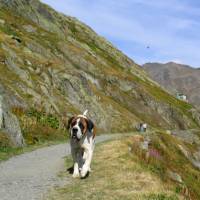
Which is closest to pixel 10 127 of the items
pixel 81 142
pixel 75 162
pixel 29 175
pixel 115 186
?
pixel 29 175

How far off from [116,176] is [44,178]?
292cm

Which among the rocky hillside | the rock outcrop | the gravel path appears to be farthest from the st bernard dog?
the rocky hillside

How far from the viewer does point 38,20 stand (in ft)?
417

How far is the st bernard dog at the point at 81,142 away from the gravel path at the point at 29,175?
3.40ft

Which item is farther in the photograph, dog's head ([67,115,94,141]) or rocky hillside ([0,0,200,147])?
rocky hillside ([0,0,200,147])

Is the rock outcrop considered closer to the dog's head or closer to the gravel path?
the gravel path

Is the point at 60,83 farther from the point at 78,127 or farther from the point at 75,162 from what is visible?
the point at 78,127

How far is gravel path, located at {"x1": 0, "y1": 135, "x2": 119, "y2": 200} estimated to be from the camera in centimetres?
1629

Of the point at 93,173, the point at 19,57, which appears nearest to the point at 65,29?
the point at 19,57

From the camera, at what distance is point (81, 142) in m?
18.9

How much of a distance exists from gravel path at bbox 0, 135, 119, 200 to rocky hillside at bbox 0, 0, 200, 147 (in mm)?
12386

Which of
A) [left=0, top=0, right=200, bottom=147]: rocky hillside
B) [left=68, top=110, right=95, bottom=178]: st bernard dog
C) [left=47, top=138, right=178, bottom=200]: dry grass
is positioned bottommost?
[left=47, top=138, right=178, bottom=200]: dry grass

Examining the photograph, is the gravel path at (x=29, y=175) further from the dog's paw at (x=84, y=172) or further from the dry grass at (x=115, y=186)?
the dog's paw at (x=84, y=172)

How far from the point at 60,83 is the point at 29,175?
5292cm
